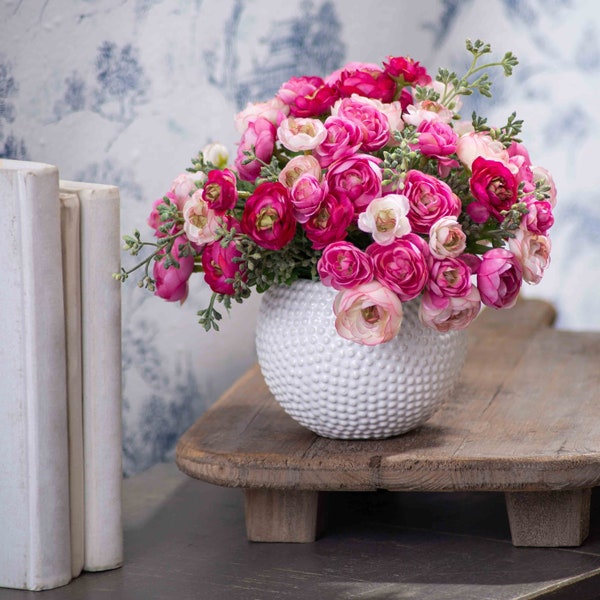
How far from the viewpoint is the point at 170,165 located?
1.32 meters

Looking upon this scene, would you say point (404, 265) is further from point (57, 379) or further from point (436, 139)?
point (57, 379)

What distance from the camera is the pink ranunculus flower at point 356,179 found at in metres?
0.92

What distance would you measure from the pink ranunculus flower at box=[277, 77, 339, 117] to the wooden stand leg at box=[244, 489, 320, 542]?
373 mm

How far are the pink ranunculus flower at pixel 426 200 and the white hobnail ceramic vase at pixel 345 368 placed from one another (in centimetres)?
10

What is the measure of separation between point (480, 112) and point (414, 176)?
39.3 inches

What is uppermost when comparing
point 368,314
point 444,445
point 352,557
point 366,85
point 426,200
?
point 366,85

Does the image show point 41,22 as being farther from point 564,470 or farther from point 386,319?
point 564,470

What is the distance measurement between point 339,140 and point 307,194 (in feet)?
0.20

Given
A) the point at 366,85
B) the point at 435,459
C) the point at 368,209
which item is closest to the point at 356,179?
the point at 368,209

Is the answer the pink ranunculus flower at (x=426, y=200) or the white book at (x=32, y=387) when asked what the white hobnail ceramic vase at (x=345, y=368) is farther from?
the white book at (x=32, y=387)

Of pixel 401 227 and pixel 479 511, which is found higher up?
pixel 401 227

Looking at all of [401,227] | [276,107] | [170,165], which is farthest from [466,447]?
[170,165]

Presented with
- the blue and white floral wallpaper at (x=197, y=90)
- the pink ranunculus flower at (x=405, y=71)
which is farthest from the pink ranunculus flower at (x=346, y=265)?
the blue and white floral wallpaper at (x=197, y=90)

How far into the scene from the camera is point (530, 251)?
0.97 meters
